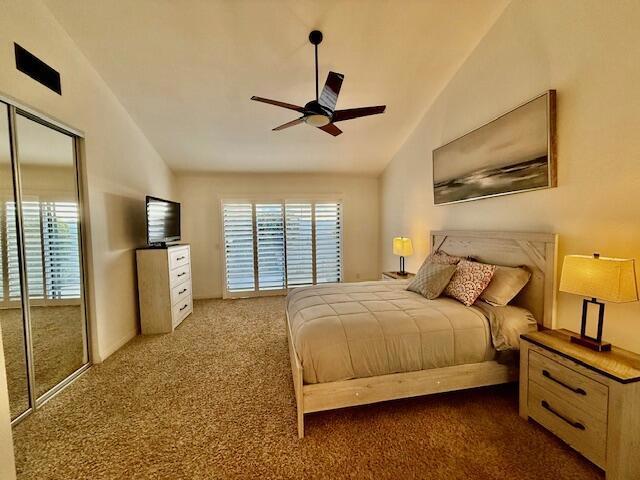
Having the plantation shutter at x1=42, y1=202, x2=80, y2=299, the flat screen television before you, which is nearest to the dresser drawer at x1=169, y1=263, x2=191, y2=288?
the flat screen television

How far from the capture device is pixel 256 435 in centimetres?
178

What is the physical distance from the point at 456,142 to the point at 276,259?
3641 millimetres

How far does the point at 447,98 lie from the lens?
326 cm

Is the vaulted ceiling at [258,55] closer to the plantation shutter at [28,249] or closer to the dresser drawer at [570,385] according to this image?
the plantation shutter at [28,249]

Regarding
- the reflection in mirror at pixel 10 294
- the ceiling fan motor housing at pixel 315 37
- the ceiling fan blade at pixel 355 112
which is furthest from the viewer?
the ceiling fan motor housing at pixel 315 37

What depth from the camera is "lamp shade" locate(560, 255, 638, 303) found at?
149 centimetres

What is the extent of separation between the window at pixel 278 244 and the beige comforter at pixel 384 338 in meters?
3.12

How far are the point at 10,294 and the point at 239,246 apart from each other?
331cm

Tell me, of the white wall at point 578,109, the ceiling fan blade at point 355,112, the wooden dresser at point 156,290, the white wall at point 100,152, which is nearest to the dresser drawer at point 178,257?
the wooden dresser at point 156,290

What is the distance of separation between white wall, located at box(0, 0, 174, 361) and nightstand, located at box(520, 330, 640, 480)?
3.94 meters

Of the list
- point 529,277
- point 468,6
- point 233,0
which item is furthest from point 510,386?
point 233,0

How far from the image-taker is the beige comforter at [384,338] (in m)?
1.79

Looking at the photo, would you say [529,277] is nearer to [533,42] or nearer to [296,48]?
[533,42]

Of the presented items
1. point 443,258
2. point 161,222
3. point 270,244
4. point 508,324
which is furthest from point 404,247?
point 161,222
